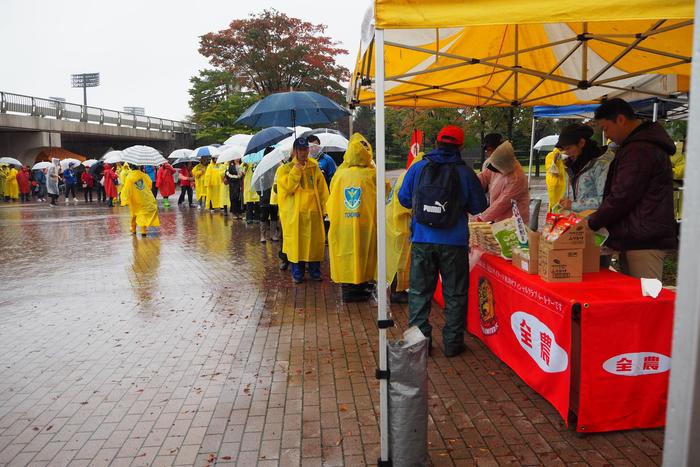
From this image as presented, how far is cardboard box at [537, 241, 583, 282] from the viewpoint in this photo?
3732mm

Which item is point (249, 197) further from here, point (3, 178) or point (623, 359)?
point (3, 178)

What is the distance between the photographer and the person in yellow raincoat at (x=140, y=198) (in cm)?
1334

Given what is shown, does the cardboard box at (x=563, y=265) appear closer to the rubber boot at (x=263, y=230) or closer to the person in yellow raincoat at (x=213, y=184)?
the rubber boot at (x=263, y=230)

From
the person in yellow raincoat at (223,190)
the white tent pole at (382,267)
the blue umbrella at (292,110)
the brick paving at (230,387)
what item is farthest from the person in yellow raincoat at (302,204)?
the person in yellow raincoat at (223,190)

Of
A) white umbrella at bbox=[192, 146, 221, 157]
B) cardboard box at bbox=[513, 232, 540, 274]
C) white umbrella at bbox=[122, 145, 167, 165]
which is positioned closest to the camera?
cardboard box at bbox=[513, 232, 540, 274]

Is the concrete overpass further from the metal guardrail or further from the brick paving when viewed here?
the brick paving

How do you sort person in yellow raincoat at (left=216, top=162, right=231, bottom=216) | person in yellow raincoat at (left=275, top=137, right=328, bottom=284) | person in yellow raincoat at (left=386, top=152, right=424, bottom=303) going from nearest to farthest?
person in yellow raincoat at (left=386, top=152, right=424, bottom=303), person in yellow raincoat at (left=275, top=137, right=328, bottom=284), person in yellow raincoat at (left=216, top=162, right=231, bottom=216)

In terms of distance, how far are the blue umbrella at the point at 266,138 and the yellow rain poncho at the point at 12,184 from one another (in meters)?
25.5

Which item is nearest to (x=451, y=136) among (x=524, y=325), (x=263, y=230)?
(x=524, y=325)

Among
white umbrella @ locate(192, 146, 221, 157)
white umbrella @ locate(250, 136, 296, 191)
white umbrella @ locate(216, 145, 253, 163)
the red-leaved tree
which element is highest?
the red-leaved tree

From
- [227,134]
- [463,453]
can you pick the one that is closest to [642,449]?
[463,453]

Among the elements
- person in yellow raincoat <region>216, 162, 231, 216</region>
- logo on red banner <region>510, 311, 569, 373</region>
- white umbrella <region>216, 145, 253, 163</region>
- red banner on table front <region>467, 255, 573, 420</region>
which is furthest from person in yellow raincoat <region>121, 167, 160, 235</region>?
logo on red banner <region>510, 311, 569, 373</region>

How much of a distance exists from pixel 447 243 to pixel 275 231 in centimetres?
850

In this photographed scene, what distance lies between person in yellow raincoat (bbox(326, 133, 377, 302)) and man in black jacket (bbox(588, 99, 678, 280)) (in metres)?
2.90
